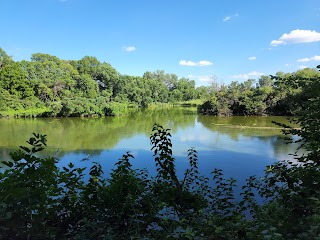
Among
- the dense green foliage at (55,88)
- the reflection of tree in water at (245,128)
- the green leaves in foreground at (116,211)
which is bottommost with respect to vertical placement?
the reflection of tree in water at (245,128)

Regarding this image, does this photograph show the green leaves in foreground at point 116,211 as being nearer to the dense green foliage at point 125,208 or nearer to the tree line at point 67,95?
the dense green foliage at point 125,208

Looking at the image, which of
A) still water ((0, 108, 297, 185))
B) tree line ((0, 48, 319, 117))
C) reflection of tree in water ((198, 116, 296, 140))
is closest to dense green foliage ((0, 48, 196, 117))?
tree line ((0, 48, 319, 117))

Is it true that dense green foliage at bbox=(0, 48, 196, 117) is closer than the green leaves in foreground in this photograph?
No

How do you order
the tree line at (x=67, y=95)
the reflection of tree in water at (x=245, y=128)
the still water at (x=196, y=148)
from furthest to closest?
the tree line at (x=67, y=95)
the reflection of tree in water at (x=245, y=128)
the still water at (x=196, y=148)

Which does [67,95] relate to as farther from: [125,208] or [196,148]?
[125,208]

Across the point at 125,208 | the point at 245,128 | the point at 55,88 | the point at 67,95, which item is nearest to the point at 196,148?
the point at 245,128

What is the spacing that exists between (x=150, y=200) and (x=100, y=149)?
11574 mm

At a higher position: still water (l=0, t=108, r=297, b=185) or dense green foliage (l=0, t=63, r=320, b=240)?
dense green foliage (l=0, t=63, r=320, b=240)

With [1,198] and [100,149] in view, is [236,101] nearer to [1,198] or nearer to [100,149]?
[100,149]

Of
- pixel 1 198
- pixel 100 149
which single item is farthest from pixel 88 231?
pixel 100 149

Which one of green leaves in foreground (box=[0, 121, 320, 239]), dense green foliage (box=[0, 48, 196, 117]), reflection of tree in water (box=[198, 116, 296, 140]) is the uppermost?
dense green foliage (box=[0, 48, 196, 117])

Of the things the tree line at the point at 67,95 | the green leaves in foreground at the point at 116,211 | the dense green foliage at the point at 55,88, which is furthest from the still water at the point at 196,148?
the dense green foliage at the point at 55,88

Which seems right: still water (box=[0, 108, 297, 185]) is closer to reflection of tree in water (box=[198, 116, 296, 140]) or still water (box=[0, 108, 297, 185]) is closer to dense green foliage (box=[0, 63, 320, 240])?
reflection of tree in water (box=[198, 116, 296, 140])

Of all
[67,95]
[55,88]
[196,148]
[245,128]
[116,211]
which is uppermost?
[55,88]
